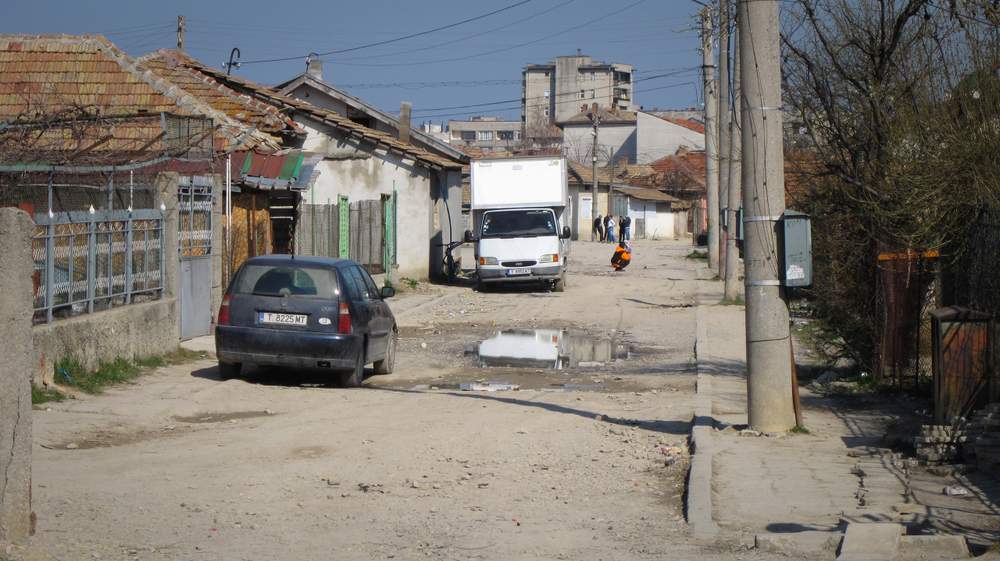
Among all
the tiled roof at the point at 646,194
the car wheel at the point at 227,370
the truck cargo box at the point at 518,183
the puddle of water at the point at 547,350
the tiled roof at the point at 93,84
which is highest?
the tiled roof at the point at 646,194

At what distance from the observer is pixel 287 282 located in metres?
13.1

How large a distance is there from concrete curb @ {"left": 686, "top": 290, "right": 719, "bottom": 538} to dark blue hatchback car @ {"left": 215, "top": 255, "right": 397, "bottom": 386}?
411cm

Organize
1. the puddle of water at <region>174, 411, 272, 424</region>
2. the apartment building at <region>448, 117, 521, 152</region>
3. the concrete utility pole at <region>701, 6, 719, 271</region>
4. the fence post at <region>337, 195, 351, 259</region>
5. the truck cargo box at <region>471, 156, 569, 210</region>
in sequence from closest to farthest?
the puddle of water at <region>174, 411, 272, 424</region>, the fence post at <region>337, 195, 351, 259</region>, the concrete utility pole at <region>701, 6, 719, 271</region>, the truck cargo box at <region>471, 156, 569, 210</region>, the apartment building at <region>448, 117, 521, 152</region>

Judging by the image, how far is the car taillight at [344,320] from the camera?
1291 cm

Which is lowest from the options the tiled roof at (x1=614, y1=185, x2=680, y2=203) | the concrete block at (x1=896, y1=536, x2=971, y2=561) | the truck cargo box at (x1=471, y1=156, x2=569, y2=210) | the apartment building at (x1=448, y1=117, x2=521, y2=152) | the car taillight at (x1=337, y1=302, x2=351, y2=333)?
the concrete block at (x1=896, y1=536, x2=971, y2=561)

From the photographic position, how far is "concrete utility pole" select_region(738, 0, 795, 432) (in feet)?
31.6

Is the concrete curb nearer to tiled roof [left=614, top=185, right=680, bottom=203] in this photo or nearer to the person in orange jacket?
the person in orange jacket

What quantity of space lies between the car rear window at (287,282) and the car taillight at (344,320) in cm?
17

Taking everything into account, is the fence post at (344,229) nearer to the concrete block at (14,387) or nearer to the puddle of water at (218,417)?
the puddle of water at (218,417)

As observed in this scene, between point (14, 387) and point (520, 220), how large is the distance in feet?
84.5

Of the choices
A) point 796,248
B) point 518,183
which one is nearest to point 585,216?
point 518,183

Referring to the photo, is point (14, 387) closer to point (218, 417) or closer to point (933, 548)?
point (933, 548)

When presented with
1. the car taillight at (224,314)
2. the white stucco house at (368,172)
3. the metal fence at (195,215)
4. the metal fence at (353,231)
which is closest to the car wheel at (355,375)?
the car taillight at (224,314)

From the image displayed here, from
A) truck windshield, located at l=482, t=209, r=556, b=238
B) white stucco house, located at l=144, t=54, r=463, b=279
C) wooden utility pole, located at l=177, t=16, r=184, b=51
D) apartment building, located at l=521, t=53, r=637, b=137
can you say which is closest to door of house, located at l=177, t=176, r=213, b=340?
white stucco house, located at l=144, t=54, r=463, b=279
